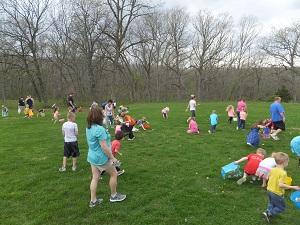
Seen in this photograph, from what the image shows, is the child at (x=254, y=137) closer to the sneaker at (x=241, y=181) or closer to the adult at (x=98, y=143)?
the sneaker at (x=241, y=181)

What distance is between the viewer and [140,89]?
147 feet

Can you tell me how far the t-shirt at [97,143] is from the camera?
14.0ft

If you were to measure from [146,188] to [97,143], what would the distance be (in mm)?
1972

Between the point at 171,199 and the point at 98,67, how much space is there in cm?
3523

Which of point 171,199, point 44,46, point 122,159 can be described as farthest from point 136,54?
point 171,199

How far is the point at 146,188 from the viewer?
563cm

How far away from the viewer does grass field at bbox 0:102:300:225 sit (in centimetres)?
446

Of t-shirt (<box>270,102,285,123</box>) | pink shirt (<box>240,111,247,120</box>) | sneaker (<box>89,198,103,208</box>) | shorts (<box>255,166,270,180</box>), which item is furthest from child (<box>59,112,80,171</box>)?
pink shirt (<box>240,111,247,120</box>)

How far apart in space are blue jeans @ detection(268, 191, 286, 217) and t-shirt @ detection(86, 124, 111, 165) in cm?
302

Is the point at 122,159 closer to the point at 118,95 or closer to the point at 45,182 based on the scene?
the point at 45,182

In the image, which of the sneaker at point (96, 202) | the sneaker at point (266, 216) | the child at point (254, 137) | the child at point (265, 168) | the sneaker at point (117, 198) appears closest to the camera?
the sneaker at point (266, 216)

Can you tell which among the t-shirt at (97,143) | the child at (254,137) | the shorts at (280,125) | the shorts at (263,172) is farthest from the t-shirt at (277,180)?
the shorts at (280,125)

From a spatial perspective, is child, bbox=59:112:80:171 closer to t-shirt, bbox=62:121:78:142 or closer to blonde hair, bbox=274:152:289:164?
t-shirt, bbox=62:121:78:142

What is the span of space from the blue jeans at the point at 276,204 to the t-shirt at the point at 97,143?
119 inches
